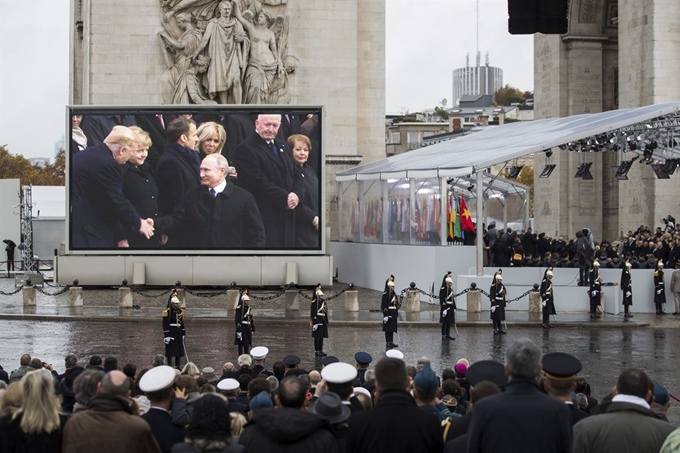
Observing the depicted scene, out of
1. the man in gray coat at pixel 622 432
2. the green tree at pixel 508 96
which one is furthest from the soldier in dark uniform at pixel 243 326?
the green tree at pixel 508 96

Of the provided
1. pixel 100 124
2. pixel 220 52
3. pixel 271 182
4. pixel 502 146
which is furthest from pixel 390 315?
pixel 220 52

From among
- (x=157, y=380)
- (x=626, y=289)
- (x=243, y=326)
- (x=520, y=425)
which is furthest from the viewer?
(x=626, y=289)

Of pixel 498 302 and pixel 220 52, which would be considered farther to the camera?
pixel 220 52

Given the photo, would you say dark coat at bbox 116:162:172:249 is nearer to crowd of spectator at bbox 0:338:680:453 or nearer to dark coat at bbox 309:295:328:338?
dark coat at bbox 309:295:328:338

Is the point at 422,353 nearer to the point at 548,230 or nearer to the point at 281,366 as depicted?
the point at 281,366

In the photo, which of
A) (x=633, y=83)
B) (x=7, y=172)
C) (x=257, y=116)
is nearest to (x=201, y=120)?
(x=257, y=116)

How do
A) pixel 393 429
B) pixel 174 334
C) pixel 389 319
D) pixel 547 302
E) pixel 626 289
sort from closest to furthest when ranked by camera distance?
1. pixel 393 429
2. pixel 174 334
3. pixel 389 319
4. pixel 547 302
5. pixel 626 289

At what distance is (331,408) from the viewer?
6961 mm

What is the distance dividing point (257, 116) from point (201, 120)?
1.59 metres

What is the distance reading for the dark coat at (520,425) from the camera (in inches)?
246

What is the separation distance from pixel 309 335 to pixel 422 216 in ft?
29.6

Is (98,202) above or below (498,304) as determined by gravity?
above

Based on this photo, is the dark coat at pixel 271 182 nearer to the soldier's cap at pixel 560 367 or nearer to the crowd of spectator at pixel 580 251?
the crowd of spectator at pixel 580 251

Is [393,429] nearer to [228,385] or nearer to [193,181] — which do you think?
[228,385]
